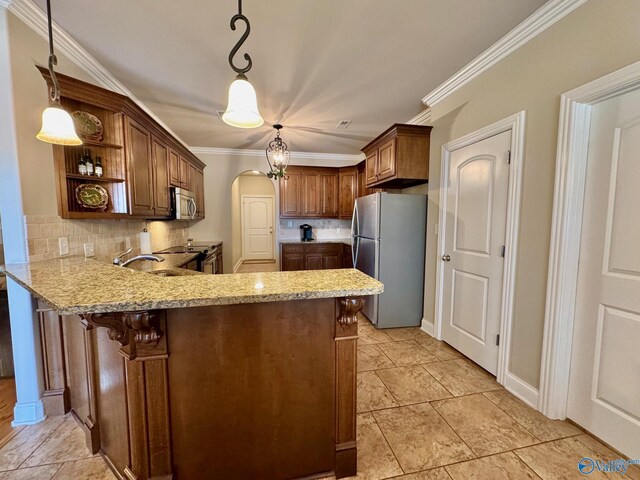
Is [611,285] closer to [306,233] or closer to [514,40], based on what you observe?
[514,40]

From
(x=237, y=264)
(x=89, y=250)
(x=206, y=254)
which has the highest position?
(x=89, y=250)

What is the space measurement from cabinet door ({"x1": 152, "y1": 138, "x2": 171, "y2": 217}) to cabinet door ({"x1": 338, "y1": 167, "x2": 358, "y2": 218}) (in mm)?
3064

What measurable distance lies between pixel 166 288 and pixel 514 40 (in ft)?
8.83

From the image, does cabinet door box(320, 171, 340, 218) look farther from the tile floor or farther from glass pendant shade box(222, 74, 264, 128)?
glass pendant shade box(222, 74, 264, 128)

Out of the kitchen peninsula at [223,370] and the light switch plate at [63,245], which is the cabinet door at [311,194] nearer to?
the light switch plate at [63,245]

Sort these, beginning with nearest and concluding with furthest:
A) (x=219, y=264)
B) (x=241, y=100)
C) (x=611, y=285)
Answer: (x=241, y=100), (x=611, y=285), (x=219, y=264)

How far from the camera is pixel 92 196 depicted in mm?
2133

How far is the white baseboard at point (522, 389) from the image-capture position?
5.87 ft

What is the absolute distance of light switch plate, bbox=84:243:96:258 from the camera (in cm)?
208

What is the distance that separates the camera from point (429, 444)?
1.51 meters

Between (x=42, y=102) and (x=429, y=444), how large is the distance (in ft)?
10.5

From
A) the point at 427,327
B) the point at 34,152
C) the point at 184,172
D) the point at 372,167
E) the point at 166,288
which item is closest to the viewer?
the point at 166,288

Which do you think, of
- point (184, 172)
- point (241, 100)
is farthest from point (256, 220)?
point (241, 100)

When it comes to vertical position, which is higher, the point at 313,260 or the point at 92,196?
the point at 92,196
